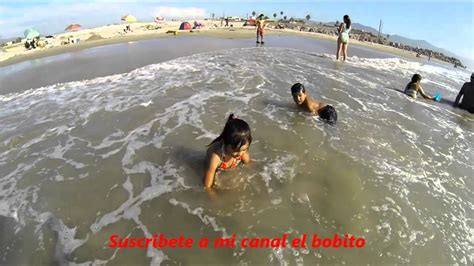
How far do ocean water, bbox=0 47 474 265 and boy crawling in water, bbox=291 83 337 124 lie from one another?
235 millimetres

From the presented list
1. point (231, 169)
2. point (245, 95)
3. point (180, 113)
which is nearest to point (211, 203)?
point (231, 169)

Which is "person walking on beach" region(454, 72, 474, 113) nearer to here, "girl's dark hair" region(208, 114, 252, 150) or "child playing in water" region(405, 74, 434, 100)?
"child playing in water" region(405, 74, 434, 100)

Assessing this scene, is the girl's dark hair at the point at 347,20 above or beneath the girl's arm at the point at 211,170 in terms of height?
above

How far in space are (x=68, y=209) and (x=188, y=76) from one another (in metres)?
7.73

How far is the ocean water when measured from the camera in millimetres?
4219

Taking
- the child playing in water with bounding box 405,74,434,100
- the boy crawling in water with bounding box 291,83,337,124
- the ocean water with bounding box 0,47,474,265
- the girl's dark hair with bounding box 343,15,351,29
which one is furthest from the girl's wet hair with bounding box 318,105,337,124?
the girl's dark hair with bounding box 343,15,351,29

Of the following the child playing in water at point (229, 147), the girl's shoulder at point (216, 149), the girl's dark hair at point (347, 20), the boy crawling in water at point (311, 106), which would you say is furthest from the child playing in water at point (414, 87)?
the girl's shoulder at point (216, 149)

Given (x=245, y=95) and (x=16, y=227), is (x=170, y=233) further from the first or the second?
(x=245, y=95)

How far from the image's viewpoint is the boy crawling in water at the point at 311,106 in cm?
795

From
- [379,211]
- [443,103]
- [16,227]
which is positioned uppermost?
[443,103]

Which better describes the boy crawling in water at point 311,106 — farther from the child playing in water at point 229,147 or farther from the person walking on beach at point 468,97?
the person walking on beach at point 468,97

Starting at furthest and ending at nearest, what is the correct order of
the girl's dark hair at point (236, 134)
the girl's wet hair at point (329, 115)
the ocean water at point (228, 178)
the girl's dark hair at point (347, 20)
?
1. the girl's dark hair at point (347, 20)
2. the girl's wet hair at point (329, 115)
3. the girl's dark hair at point (236, 134)
4. the ocean water at point (228, 178)

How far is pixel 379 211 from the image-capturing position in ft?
15.9

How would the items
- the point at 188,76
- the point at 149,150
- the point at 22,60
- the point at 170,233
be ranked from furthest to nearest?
1. the point at 22,60
2. the point at 188,76
3. the point at 149,150
4. the point at 170,233
